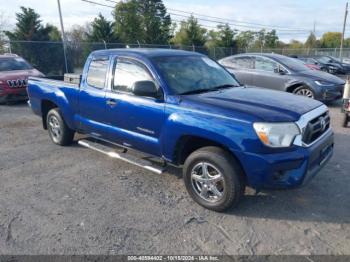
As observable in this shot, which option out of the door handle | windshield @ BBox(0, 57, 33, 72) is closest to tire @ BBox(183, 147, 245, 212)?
the door handle

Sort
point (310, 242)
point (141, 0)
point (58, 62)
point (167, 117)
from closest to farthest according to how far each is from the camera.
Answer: point (310, 242), point (167, 117), point (58, 62), point (141, 0)

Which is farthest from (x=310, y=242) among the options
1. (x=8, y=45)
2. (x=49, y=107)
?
(x=8, y=45)

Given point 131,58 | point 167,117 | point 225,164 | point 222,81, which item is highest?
point 131,58

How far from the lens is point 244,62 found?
11.2 meters

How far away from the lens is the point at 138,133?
15.4ft

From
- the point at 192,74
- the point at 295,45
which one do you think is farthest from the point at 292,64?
the point at 295,45

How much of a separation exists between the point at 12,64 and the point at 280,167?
1086 centimetres

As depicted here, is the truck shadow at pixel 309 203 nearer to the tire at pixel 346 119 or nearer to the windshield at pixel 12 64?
the tire at pixel 346 119

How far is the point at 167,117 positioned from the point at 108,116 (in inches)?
47.3

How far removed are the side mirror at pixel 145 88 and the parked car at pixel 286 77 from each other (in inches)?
261

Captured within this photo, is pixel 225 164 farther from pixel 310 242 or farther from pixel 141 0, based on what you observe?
pixel 141 0

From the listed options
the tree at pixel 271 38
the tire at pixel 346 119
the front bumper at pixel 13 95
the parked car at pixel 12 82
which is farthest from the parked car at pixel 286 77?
the tree at pixel 271 38

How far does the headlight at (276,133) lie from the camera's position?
140 inches

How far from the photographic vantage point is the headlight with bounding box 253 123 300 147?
3.55 metres
